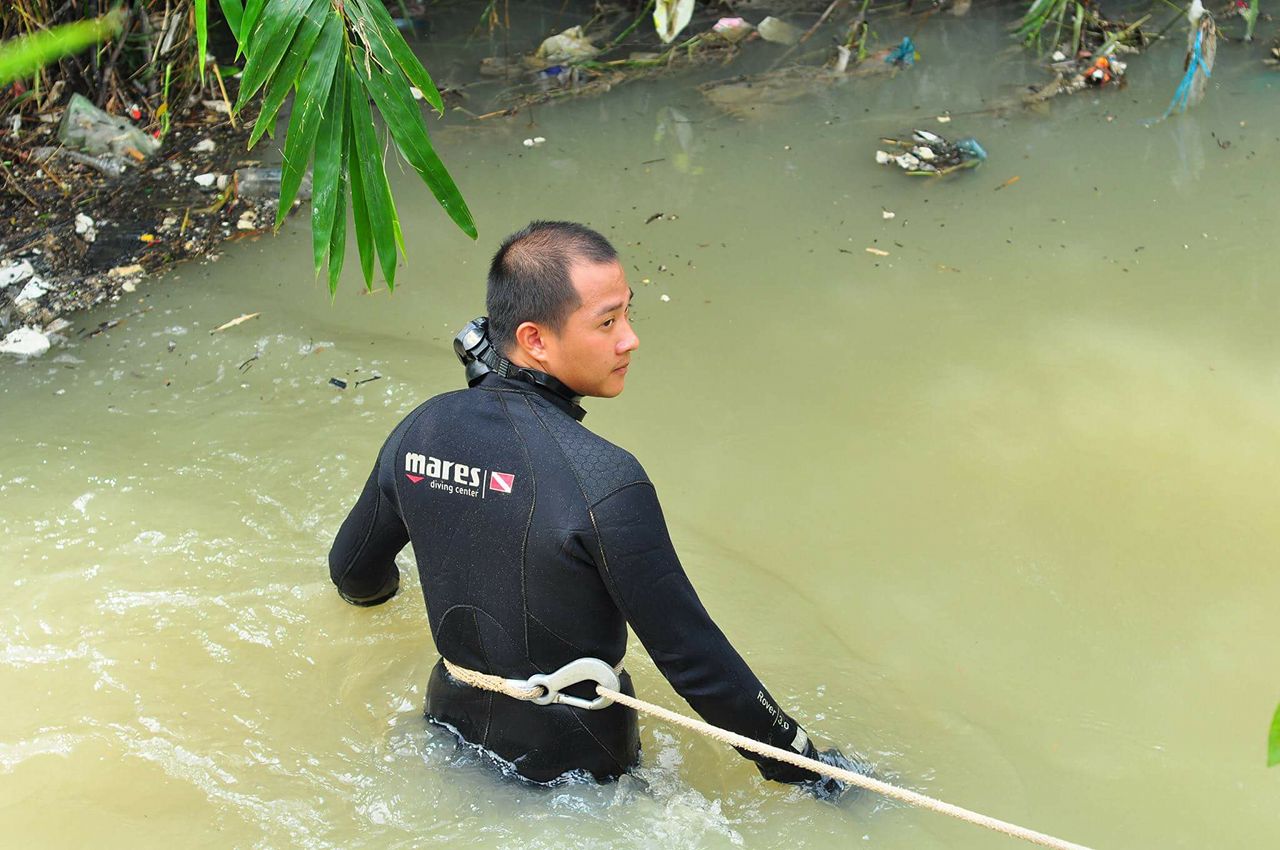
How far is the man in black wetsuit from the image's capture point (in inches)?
64.7

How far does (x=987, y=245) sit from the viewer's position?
3.92 metres

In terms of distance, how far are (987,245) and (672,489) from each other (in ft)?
5.11

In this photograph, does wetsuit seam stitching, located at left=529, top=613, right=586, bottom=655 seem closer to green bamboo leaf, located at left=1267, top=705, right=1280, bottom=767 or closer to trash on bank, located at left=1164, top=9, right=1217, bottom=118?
green bamboo leaf, located at left=1267, top=705, right=1280, bottom=767

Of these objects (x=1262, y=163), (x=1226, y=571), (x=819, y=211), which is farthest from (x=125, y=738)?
(x=1262, y=163)

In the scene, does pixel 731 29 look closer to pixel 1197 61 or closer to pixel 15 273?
pixel 1197 61

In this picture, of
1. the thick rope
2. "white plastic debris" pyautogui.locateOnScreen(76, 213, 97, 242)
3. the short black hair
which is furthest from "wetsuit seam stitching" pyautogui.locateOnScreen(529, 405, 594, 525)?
"white plastic debris" pyautogui.locateOnScreen(76, 213, 97, 242)

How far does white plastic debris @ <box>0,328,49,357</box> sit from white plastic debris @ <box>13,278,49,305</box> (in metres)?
0.23

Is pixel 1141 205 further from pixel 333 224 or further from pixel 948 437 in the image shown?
pixel 333 224

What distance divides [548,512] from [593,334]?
28 centimetres

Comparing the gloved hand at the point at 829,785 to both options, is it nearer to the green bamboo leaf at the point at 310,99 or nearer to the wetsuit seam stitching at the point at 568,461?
the wetsuit seam stitching at the point at 568,461

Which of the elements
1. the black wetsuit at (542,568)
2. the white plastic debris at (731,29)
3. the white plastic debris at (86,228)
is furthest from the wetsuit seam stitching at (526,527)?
the white plastic debris at (731,29)

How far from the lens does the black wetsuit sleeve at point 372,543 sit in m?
1.91

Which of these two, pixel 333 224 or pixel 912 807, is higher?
pixel 333 224

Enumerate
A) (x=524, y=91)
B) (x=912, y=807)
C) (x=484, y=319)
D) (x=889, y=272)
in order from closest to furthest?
(x=484, y=319) < (x=912, y=807) < (x=889, y=272) < (x=524, y=91)
